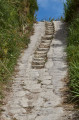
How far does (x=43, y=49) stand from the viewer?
8.15 m

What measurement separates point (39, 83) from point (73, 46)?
2.25m

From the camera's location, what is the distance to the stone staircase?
272 inches

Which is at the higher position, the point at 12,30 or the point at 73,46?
the point at 12,30

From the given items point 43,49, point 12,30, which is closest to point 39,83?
point 43,49

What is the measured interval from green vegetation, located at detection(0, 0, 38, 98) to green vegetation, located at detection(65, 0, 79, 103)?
133 cm

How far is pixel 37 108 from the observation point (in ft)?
14.4

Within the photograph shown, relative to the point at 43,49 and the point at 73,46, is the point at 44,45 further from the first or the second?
the point at 73,46

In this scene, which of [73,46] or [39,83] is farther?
[73,46]

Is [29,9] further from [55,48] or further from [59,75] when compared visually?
[59,75]

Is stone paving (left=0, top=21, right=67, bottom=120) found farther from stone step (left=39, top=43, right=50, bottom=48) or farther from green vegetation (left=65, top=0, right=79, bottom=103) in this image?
green vegetation (left=65, top=0, right=79, bottom=103)

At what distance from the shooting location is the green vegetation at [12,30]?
6.30 meters

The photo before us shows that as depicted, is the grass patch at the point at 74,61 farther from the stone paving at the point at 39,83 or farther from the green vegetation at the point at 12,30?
the green vegetation at the point at 12,30

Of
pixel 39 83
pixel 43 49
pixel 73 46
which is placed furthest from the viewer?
pixel 43 49

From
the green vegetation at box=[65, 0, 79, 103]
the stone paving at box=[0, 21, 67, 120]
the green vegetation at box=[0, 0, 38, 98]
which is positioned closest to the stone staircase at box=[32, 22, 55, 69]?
the stone paving at box=[0, 21, 67, 120]
